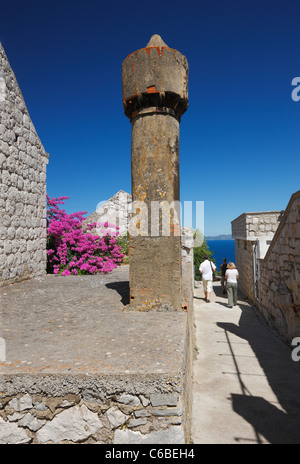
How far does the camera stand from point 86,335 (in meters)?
2.95

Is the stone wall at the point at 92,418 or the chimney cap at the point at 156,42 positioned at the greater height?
the chimney cap at the point at 156,42

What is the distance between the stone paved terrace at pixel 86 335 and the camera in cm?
226

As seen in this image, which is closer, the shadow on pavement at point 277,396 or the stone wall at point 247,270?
the shadow on pavement at point 277,396

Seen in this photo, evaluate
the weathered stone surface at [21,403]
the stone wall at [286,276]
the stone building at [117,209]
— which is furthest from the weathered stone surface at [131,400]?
the stone building at [117,209]

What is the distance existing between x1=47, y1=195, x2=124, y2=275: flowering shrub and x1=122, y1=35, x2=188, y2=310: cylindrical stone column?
466 cm

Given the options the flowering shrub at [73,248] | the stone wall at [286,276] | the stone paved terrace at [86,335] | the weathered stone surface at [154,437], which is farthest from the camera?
the flowering shrub at [73,248]

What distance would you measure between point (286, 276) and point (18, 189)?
5.97 metres

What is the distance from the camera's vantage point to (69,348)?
261cm

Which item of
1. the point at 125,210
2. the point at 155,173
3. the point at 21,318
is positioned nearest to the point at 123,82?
the point at 155,173

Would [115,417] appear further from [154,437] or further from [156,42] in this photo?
[156,42]

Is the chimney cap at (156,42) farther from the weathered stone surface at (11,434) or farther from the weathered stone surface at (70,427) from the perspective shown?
the weathered stone surface at (11,434)

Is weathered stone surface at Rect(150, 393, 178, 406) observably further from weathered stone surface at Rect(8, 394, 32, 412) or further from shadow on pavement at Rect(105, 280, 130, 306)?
shadow on pavement at Rect(105, 280, 130, 306)

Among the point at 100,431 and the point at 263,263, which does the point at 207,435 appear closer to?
the point at 100,431

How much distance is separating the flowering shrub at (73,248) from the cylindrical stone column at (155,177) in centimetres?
466
